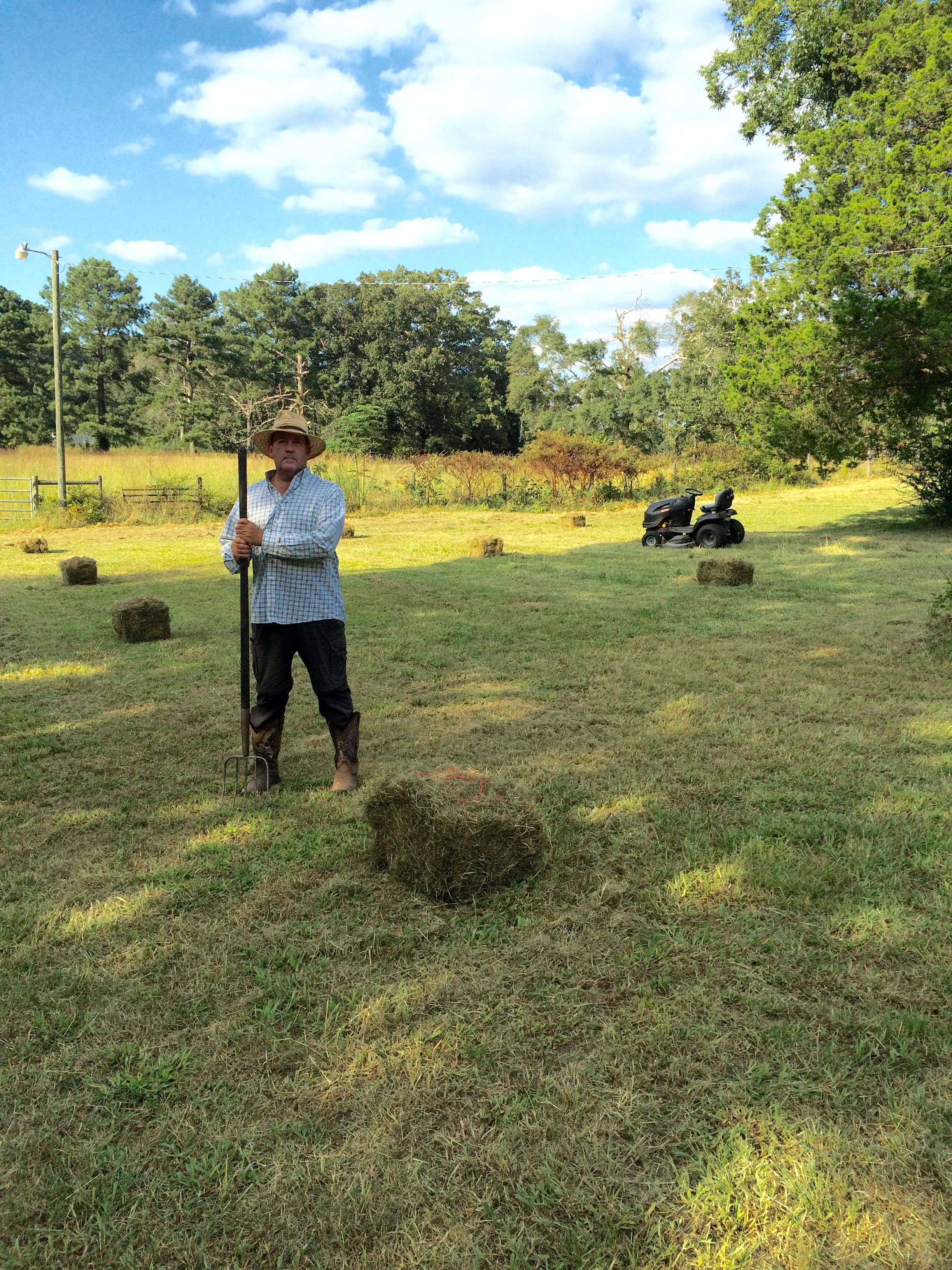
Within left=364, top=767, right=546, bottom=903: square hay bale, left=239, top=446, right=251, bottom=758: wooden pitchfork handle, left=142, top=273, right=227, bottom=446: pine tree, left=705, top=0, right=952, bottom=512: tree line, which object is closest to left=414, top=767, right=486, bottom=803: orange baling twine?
left=364, top=767, right=546, bottom=903: square hay bale

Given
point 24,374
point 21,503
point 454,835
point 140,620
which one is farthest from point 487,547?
point 24,374

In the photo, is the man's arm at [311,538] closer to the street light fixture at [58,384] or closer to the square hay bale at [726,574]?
the square hay bale at [726,574]

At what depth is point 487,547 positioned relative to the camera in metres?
14.2

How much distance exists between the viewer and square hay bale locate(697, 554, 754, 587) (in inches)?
416

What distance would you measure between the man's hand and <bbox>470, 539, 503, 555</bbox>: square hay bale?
33.9ft

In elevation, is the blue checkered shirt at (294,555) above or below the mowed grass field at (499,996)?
above

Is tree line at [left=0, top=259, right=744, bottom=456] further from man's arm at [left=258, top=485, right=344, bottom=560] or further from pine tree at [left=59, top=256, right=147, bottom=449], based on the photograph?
man's arm at [left=258, top=485, right=344, bottom=560]

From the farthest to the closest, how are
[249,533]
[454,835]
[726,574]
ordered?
[726,574], [249,533], [454,835]

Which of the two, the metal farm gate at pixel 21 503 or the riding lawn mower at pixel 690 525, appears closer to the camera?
the riding lawn mower at pixel 690 525

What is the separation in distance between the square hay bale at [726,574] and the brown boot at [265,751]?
7.56m

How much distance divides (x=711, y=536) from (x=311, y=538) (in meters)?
11.8

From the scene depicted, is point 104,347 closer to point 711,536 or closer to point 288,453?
point 711,536

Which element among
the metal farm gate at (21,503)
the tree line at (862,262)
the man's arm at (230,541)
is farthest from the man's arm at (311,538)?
the metal farm gate at (21,503)

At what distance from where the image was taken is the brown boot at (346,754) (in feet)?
→ 14.0
